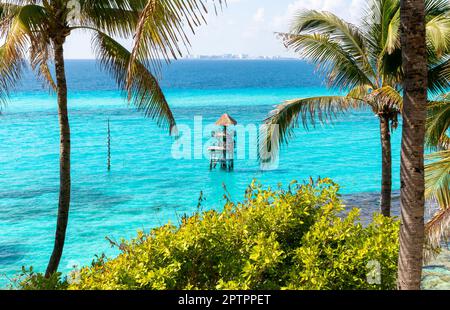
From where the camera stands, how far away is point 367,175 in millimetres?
27562

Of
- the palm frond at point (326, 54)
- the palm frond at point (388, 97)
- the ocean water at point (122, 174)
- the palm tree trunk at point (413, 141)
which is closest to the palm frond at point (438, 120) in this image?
the palm frond at point (388, 97)

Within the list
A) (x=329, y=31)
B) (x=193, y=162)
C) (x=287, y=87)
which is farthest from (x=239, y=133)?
(x=287, y=87)

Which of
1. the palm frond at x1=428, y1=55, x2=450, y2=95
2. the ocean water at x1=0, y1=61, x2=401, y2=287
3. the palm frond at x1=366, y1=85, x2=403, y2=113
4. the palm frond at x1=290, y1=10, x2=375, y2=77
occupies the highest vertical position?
the palm frond at x1=290, y1=10, x2=375, y2=77

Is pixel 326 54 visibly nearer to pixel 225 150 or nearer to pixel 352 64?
pixel 352 64

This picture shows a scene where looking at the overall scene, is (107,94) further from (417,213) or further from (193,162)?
(417,213)

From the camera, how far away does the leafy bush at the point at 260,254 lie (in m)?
4.93

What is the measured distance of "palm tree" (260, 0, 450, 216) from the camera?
31.5 feet

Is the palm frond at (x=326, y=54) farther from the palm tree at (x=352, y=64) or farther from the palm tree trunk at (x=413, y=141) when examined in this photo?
the palm tree trunk at (x=413, y=141)

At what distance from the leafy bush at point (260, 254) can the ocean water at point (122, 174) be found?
5.64 m

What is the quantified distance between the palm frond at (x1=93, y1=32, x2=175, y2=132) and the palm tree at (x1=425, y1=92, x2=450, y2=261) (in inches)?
166

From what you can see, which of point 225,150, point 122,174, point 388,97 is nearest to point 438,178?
point 388,97

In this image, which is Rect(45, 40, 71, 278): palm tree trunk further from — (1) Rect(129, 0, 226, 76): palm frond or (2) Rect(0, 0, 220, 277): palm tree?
(1) Rect(129, 0, 226, 76): palm frond

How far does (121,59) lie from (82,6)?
1.09 meters

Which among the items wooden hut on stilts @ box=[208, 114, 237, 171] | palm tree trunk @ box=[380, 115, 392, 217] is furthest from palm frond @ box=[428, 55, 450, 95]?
wooden hut on stilts @ box=[208, 114, 237, 171]
